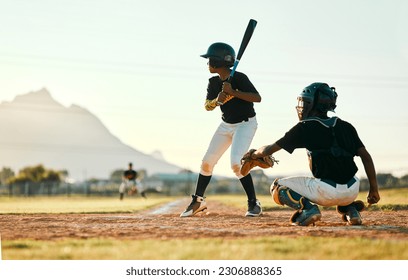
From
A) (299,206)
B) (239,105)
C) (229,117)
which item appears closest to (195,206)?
(229,117)

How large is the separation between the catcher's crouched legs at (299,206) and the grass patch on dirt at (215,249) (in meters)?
1.65

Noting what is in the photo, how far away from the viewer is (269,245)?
484 cm

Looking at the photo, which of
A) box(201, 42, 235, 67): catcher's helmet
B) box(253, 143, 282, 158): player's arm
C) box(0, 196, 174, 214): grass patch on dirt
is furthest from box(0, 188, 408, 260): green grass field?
box(0, 196, 174, 214): grass patch on dirt

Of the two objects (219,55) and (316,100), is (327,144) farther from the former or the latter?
(219,55)

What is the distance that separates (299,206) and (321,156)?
0.64 metres

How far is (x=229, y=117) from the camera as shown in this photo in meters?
9.20

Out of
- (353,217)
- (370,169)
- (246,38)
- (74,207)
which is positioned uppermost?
(246,38)

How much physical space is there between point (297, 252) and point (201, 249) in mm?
686

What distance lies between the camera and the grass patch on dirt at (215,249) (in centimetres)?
445

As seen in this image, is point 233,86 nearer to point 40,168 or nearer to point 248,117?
point 248,117

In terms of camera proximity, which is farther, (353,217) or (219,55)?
(219,55)

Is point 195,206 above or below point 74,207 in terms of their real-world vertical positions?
above

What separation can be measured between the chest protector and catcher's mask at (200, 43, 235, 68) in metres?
2.89

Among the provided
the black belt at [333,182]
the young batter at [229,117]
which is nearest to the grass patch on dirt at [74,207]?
the young batter at [229,117]
